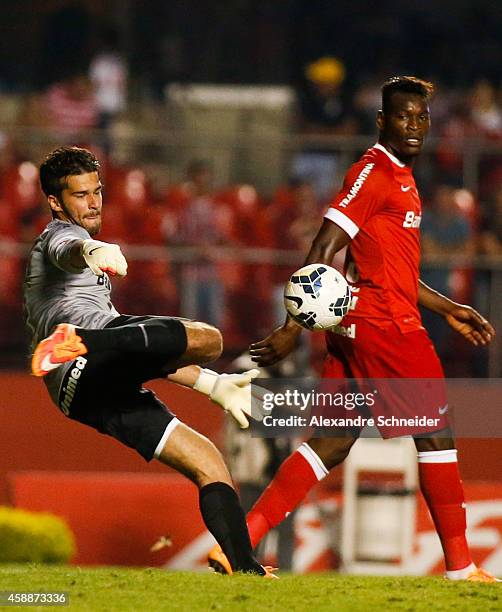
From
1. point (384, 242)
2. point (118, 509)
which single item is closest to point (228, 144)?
point (118, 509)

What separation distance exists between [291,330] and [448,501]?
3.46ft

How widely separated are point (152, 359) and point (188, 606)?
1.05 metres

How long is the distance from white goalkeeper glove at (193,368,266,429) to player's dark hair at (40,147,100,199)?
1.00 metres

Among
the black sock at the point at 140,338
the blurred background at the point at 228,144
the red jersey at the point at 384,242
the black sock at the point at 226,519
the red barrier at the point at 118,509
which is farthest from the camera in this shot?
the blurred background at the point at 228,144

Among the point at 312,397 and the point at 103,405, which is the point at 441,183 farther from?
the point at 103,405

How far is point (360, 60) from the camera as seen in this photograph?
53.9 feet

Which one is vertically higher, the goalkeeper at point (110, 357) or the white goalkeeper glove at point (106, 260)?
the white goalkeeper glove at point (106, 260)

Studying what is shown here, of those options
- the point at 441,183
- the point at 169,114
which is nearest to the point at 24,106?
the point at 169,114

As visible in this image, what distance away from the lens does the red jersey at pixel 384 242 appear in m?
6.13

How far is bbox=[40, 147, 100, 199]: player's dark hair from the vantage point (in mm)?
5902

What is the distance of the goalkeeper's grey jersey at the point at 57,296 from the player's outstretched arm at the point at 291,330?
0.66 metres

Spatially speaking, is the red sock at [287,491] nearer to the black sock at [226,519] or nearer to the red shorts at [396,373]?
the red shorts at [396,373]

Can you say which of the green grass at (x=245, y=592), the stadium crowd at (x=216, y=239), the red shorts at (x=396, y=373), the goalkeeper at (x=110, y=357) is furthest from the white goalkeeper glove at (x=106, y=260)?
the stadium crowd at (x=216, y=239)

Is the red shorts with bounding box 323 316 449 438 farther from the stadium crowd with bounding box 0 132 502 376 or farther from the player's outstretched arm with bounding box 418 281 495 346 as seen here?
the stadium crowd with bounding box 0 132 502 376
